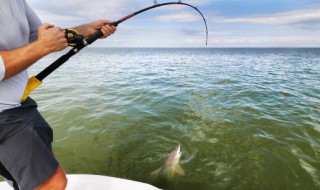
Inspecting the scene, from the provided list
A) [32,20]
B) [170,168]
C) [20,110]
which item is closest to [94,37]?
[32,20]

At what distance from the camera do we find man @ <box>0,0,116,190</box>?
1878 millimetres

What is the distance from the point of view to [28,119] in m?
2.28

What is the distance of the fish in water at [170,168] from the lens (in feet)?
16.3

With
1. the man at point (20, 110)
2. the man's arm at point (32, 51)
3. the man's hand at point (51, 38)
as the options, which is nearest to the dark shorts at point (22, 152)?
the man at point (20, 110)

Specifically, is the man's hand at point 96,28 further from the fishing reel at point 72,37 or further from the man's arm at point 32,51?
the man's arm at point 32,51

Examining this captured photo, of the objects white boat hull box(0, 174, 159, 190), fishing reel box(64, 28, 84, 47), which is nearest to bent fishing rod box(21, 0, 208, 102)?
fishing reel box(64, 28, 84, 47)

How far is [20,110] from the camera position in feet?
7.29

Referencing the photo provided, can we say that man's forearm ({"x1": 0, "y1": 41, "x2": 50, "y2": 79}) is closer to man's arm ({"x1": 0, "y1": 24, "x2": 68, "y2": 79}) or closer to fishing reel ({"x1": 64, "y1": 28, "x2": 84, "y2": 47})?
man's arm ({"x1": 0, "y1": 24, "x2": 68, "y2": 79})

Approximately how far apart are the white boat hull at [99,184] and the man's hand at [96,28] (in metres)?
2.26

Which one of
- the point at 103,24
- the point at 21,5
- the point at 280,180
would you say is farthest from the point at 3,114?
the point at 280,180

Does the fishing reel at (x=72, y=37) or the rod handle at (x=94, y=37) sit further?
the rod handle at (x=94, y=37)

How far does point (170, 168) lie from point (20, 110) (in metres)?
3.63

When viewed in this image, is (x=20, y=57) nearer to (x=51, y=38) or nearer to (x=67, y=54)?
(x=51, y=38)

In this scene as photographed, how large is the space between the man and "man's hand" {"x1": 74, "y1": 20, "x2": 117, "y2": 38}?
803 millimetres
